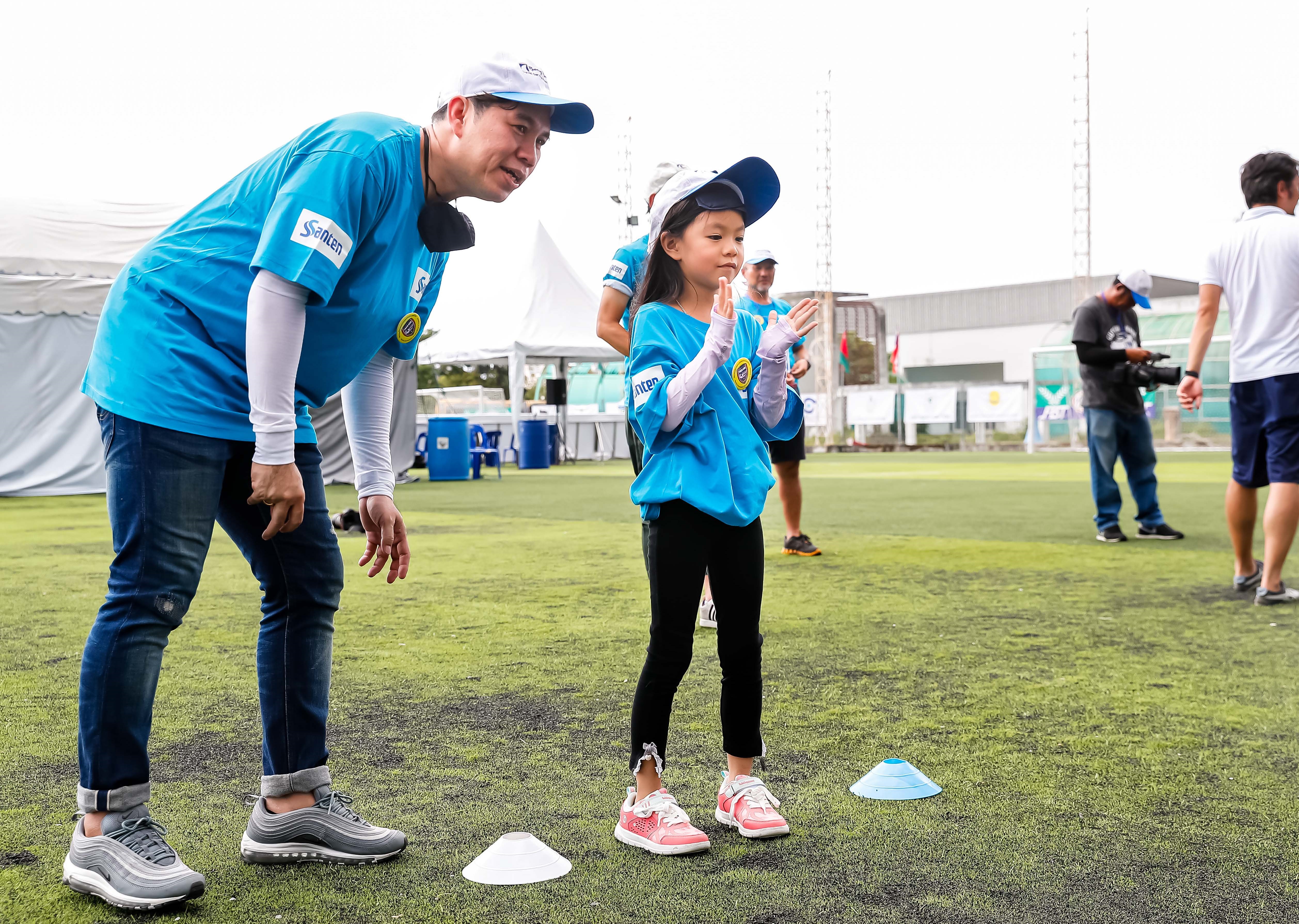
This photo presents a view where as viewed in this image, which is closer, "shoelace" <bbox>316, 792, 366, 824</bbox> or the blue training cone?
"shoelace" <bbox>316, 792, 366, 824</bbox>

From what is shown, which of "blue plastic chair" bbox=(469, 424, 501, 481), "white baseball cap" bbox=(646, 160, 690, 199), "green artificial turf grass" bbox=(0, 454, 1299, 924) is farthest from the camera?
"blue plastic chair" bbox=(469, 424, 501, 481)

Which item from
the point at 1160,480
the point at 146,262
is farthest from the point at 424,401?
the point at 146,262

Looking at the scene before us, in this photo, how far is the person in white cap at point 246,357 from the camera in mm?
2096

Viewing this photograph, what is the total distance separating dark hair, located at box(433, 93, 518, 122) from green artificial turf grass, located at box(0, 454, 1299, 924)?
56.8 inches

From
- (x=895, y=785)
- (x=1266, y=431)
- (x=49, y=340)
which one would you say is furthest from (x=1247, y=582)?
(x=49, y=340)

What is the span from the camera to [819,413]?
120 feet

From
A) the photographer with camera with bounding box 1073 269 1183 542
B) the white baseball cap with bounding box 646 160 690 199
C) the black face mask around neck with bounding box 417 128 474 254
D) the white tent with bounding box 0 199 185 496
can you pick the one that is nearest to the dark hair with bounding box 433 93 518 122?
the black face mask around neck with bounding box 417 128 474 254

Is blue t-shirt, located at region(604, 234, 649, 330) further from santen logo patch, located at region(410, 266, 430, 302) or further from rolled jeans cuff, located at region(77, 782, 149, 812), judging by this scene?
rolled jeans cuff, located at region(77, 782, 149, 812)

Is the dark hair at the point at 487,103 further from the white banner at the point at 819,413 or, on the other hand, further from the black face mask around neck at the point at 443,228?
the white banner at the point at 819,413

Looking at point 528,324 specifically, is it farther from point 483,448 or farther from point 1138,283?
point 1138,283

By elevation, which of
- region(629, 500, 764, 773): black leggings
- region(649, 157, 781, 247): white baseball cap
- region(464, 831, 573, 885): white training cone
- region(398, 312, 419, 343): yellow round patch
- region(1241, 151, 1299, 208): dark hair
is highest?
region(1241, 151, 1299, 208): dark hair

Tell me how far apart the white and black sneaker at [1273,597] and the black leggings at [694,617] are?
3.56m

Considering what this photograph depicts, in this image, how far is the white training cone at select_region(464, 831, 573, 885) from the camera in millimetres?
2205

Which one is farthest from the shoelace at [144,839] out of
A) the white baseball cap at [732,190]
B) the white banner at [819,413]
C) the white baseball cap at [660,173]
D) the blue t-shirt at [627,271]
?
the white banner at [819,413]
